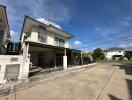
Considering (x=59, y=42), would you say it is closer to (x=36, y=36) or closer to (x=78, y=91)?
(x=36, y=36)

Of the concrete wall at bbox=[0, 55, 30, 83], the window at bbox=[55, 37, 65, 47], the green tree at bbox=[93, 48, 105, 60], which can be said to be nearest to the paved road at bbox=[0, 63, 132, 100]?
the concrete wall at bbox=[0, 55, 30, 83]

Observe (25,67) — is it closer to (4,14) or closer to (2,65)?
(2,65)

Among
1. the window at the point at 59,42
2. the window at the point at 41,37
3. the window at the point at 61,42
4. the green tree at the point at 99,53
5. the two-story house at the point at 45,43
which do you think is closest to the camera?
the two-story house at the point at 45,43

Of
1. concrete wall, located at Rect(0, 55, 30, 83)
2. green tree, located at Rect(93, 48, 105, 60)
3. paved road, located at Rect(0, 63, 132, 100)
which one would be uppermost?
green tree, located at Rect(93, 48, 105, 60)

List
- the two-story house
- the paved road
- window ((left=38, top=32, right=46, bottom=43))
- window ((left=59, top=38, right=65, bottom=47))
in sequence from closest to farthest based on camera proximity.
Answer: the paved road
the two-story house
window ((left=38, top=32, right=46, bottom=43))
window ((left=59, top=38, right=65, bottom=47))

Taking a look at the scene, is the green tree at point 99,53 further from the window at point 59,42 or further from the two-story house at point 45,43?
the window at point 59,42

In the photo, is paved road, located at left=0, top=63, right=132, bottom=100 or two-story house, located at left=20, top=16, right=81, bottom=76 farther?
two-story house, located at left=20, top=16, right=81, bottom=76

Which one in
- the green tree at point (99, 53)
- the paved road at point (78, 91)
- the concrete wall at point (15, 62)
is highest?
the green tree at point (99, 53)

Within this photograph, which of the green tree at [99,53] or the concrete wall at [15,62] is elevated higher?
the green tree at [99,53]

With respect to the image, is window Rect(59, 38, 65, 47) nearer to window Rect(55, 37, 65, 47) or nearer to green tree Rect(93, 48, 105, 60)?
window Rect(55, 37, 65, 47)

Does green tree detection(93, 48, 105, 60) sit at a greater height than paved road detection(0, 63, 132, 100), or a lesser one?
greater

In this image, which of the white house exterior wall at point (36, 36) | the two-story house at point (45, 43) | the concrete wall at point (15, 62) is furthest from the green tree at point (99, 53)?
the concrete wall at point (15, 62)

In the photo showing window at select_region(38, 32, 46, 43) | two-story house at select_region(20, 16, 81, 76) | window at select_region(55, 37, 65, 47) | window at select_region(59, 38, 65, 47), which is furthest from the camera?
window at select_region(59, 38, 65, 47)

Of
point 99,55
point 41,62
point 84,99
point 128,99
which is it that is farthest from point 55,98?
point 99,55
